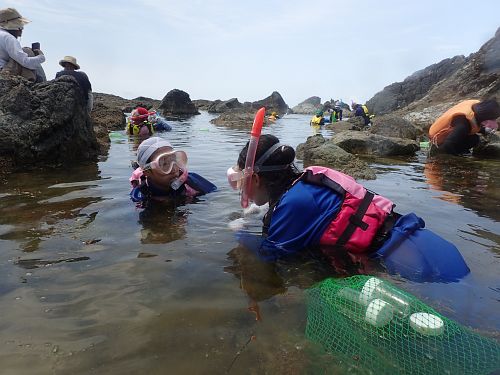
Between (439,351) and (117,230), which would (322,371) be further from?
(117,230)

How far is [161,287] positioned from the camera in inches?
119

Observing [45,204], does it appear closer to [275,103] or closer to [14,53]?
[14,53]

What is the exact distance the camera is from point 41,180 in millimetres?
6395

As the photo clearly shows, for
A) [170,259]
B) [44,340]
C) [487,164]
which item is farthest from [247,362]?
[487,164]

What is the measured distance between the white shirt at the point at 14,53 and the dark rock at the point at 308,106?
55878 mm

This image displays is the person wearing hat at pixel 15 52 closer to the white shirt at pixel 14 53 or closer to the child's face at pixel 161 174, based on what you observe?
the white shirt at pixel 14 53

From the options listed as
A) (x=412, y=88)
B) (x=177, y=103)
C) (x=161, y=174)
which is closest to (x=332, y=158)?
(x=161, y=174)

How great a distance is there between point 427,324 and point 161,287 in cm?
180

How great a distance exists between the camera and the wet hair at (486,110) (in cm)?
917

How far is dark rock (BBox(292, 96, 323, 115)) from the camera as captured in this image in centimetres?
6461

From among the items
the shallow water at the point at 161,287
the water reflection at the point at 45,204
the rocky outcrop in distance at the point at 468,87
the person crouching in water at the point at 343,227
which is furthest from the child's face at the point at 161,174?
the rocky outcrop in distance at the point at 468,87

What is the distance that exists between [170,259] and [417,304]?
2043mm

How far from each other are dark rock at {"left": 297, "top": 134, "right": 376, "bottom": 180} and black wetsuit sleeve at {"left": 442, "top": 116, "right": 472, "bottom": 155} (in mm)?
2976

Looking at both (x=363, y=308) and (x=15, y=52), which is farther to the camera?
(x=15, y=52)
